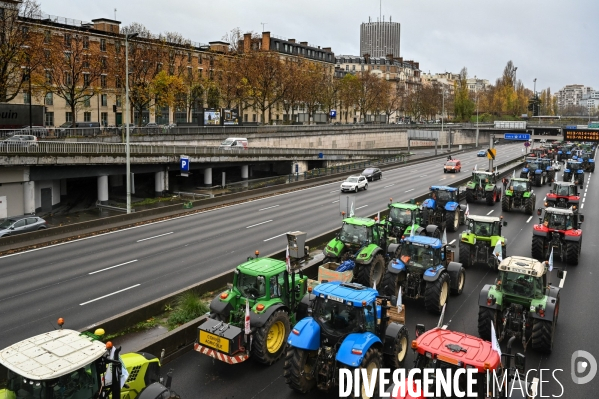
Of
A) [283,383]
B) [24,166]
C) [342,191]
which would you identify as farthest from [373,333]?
[342,191]

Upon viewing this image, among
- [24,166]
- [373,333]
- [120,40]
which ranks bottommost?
[373,333]

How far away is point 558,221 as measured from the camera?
21.9m

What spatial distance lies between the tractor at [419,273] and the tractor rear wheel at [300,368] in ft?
19.0

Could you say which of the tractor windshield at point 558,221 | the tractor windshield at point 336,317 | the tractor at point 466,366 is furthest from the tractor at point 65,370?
the tractor windshield at point 558,221

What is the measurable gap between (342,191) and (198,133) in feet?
73.6

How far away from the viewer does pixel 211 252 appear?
80.4ft

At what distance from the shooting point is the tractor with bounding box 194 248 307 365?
11484mm

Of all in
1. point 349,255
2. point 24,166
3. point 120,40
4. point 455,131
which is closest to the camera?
point 349,255

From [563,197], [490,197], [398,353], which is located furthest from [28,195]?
[563,197]

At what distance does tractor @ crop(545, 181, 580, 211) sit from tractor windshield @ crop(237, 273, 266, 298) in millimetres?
22746

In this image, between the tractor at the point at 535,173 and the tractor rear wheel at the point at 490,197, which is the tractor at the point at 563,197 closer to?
the tractor rear wheel at the point at 490,197

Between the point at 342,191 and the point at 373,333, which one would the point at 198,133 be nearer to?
the point at 342,191

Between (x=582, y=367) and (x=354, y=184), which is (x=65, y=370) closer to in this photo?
(x=582, y=367)

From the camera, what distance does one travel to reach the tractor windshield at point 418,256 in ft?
52.7
